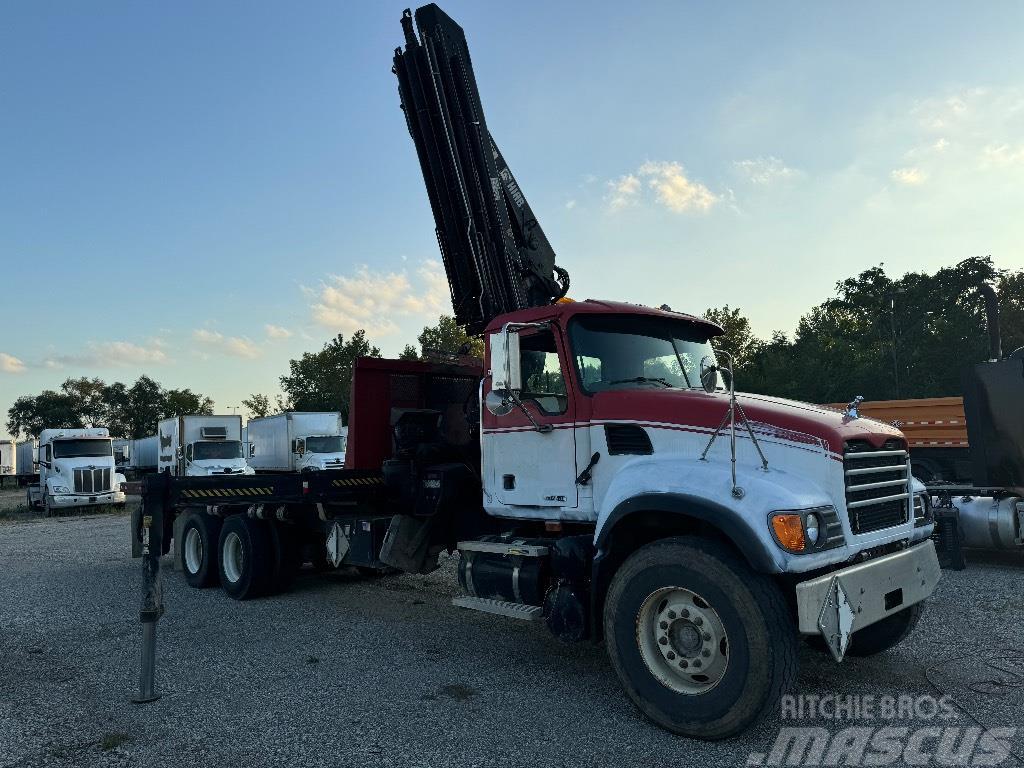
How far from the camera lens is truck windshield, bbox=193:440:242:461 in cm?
2535

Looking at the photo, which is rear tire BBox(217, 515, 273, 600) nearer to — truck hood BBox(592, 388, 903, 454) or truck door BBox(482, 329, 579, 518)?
truck door BBox(482, 329, 579, 518)

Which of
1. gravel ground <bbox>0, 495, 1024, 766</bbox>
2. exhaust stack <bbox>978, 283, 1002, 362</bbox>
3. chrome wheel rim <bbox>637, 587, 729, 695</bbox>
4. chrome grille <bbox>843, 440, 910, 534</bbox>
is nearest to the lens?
gravel ground <bbox>0, 495, 1024, 766</bbox>

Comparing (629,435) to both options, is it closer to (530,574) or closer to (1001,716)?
(530,574)

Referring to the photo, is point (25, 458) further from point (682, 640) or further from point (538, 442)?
point (682, 640)

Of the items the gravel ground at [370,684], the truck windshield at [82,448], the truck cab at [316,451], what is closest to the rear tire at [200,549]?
the gravel ground at [370,684]

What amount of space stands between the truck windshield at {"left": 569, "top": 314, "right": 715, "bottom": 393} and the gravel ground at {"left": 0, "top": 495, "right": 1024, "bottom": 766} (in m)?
2.31

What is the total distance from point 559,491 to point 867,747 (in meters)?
2.58

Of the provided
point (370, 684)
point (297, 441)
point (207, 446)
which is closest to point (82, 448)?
point (207, 446)

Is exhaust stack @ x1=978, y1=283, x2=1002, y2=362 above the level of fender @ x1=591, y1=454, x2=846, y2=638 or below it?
above

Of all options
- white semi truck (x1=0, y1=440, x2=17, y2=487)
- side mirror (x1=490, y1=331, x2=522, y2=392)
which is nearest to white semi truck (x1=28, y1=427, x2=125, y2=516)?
white semi truck (x1=0, y1=440, x2=17, y2=487)

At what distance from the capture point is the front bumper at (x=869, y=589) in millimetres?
4152

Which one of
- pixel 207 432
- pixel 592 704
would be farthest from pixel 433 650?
pixel 207 432

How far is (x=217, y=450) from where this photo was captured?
2569 centimetres

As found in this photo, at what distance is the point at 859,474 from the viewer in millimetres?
4812
